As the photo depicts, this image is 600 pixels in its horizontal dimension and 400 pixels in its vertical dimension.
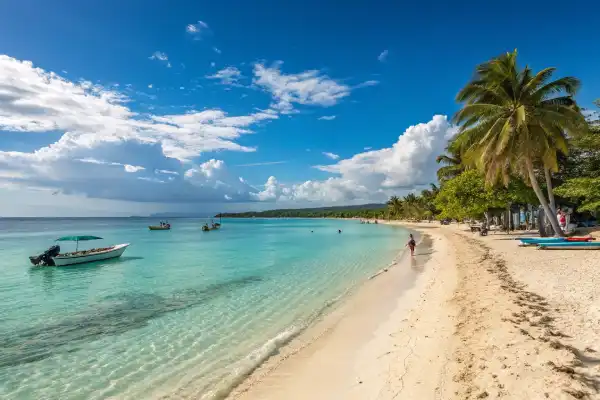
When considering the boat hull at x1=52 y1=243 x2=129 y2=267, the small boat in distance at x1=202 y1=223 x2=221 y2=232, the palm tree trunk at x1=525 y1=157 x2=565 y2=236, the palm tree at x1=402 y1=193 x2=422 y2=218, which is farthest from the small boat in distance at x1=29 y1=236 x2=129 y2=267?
the palm tree at x1=402 y1=193 x2=422 y2=218

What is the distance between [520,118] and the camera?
57.0 feet

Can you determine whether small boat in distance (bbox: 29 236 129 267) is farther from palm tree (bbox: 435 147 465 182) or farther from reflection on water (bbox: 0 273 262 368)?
palm tree (bbox: 435 147 465 182)

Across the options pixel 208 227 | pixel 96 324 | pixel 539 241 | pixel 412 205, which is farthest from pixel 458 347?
pixel 412 205

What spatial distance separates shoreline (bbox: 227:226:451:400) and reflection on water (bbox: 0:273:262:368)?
5.37m

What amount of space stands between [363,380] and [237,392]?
221 cm

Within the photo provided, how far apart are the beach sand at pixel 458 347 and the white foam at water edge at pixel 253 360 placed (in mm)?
205

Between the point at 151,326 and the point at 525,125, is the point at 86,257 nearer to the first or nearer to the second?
the point at 151,326

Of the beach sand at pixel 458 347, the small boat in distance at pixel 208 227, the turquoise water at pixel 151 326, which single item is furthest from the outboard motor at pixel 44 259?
the small boat in distance at pixel 208 227

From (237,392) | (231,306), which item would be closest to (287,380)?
(237,392)

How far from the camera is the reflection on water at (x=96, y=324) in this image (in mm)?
8477

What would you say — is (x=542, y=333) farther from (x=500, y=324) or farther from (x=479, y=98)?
(x=479, y=98)

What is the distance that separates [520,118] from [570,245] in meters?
6.80

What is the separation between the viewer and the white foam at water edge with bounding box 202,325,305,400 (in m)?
5.98

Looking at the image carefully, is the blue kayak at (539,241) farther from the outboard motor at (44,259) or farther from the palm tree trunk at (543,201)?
the outboard motor at (44,259)
